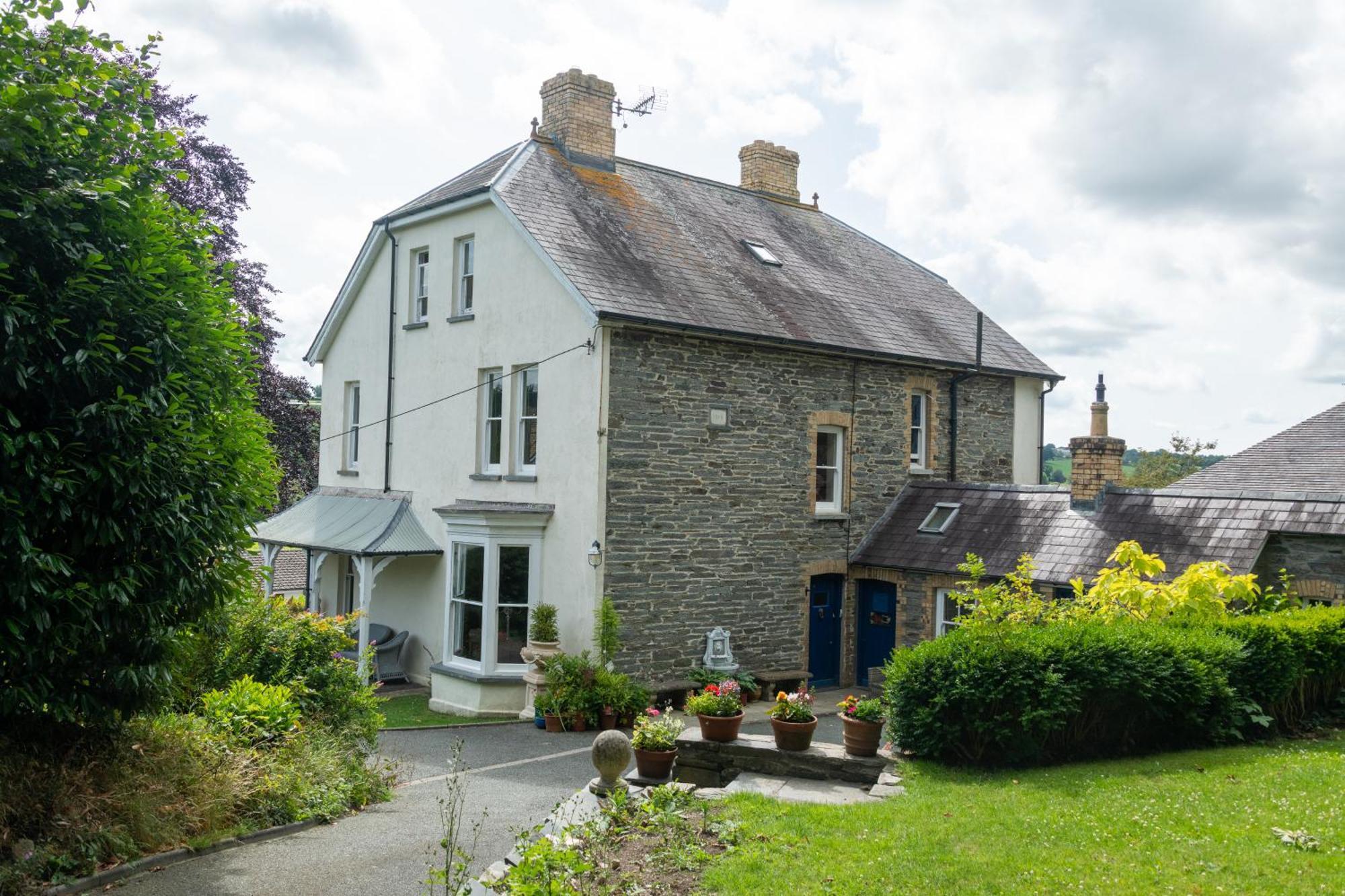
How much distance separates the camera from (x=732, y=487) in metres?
18.7

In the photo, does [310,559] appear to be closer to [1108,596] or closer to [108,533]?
[108,533]

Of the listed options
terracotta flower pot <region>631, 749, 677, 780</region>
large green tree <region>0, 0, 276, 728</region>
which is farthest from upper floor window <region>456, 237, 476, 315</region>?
terracotta flower pot <region>631, 749, 677, 780</region>

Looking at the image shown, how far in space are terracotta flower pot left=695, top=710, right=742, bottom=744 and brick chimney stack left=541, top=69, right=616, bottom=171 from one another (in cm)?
1344

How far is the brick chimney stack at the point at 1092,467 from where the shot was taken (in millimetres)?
18844

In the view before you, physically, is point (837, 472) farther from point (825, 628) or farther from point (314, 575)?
point (314, 575)

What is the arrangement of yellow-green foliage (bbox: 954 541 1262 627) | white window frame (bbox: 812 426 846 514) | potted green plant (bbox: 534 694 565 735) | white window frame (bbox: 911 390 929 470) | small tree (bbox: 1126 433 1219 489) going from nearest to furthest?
yellow-green foliage (bbox: 954 541 1262 627) → potted green plant (bbox: 534 694 565 735) → white window frame (bbox: 812 426 846 514) → white window frame (bbox: 911 390 929 470) → small tree (bbox: 1126 433 1219 489)

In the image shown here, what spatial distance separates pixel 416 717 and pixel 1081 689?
10.8 meters

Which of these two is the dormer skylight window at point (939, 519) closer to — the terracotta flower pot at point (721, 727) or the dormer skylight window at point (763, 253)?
the dormer skylight window at point (763, 253)

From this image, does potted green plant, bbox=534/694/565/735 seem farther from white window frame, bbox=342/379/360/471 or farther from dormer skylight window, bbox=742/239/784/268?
dormer skylight window, bbox=742/239/784/268

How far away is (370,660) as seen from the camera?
62.2ft

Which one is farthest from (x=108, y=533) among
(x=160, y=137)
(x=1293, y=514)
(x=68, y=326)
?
(x=1293, y=514)

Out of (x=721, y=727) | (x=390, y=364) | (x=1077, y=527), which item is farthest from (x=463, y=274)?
(x=1077, y=527)

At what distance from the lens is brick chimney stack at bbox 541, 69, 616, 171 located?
21.5 meters

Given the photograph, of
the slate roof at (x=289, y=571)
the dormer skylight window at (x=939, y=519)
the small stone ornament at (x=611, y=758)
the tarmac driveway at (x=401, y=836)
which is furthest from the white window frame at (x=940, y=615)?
the slate roof at (x=289, y=571)
